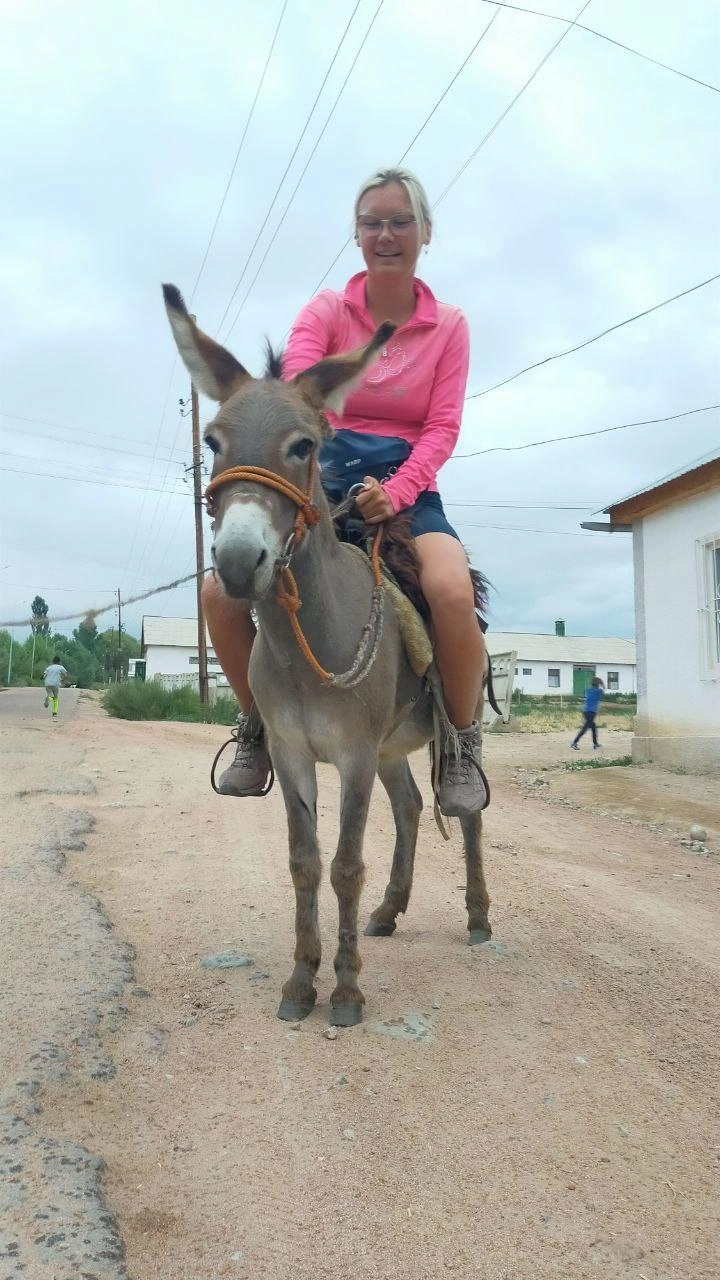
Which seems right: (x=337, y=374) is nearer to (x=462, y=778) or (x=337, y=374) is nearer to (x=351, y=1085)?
(x=462, y=778)

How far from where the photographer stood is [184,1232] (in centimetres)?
211

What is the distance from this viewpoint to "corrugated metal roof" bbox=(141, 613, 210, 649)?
73.6 metres

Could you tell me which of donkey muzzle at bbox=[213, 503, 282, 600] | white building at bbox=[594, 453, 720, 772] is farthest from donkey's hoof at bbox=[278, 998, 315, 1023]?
white building at bbox=[594, 453, 720, 772]

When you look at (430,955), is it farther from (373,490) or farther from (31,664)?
(31,664)

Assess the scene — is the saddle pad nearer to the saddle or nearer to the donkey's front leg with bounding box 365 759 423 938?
the saddle

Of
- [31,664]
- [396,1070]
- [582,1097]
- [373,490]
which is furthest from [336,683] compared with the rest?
[31,664]

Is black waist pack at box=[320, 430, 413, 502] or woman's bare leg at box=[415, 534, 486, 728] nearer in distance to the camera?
woman's bare leg at box=[415, 534, 486, 728]

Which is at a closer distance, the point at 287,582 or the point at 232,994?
the point at 287,582

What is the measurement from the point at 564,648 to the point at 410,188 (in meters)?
69.5

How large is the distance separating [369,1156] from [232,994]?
122cm

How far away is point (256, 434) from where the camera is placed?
302 cm

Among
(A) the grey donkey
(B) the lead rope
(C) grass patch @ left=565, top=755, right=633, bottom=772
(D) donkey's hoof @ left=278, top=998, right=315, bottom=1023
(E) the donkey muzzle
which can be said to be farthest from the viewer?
(C) grass patch @ left=565, top=755, right=633, bottom=772

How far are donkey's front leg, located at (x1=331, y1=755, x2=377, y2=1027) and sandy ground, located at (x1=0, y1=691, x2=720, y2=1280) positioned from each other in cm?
11

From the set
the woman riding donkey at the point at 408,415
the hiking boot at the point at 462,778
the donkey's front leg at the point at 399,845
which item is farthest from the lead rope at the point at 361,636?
the donkey's front leg at the point at 399,845
